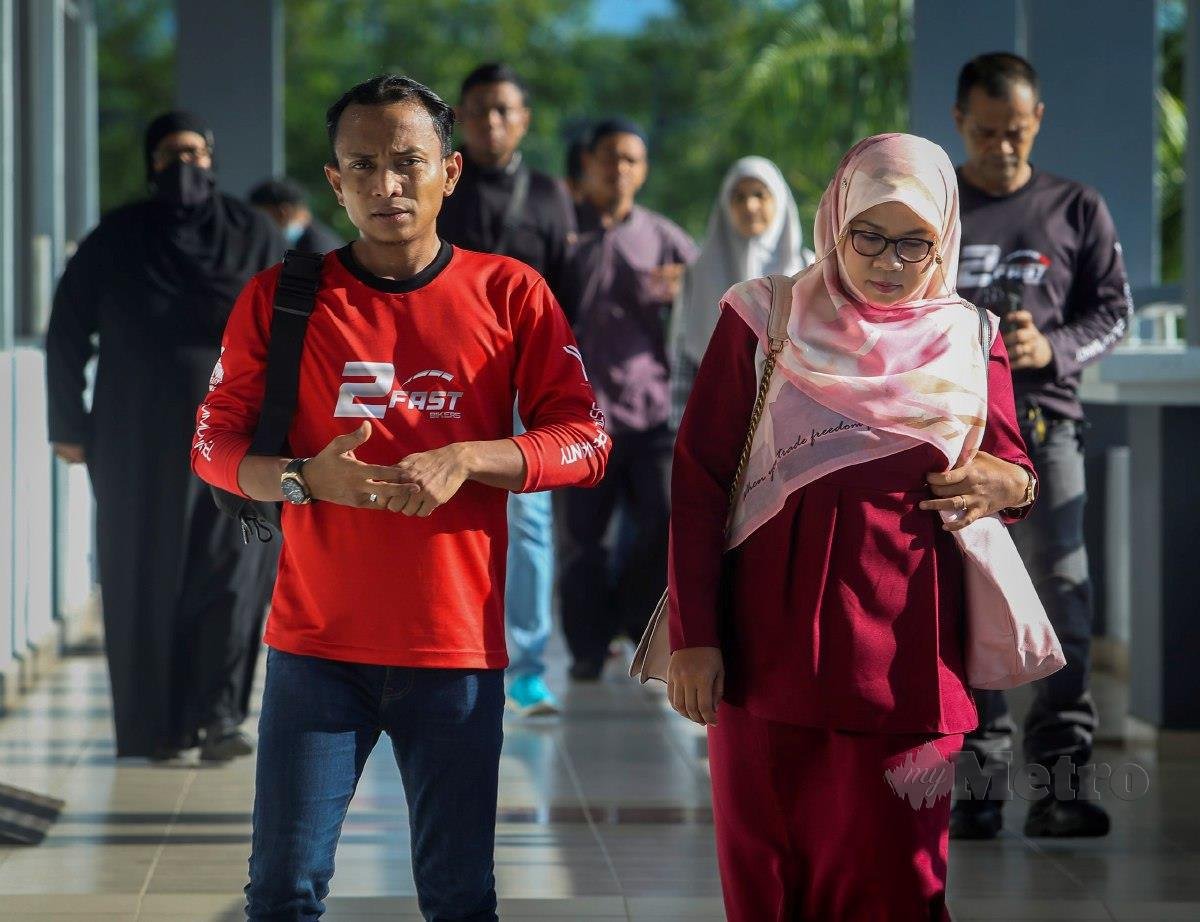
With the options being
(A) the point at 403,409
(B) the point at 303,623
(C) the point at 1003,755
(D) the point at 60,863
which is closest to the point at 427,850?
(B) the point at 303,623

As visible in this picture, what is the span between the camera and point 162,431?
615cm

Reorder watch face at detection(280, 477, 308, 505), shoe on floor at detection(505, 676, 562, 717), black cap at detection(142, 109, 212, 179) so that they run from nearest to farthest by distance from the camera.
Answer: watch face at detection(280, 477, 308, 505)
black cap at detection(142, 109, 212, 179)
shoe on floor at detection(505, 676, 562, 717)

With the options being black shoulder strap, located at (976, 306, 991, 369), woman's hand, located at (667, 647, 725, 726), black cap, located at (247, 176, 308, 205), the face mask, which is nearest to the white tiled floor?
woman's hand, located at (667, 647, 725, 726)

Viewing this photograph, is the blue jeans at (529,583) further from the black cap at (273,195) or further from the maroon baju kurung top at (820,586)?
the maroon baju kurung top at (820,586)

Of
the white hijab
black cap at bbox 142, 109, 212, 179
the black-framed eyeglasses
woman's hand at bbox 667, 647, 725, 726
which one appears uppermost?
black cap at bbox 142, 109, 212, 179

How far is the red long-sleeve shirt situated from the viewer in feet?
10.0

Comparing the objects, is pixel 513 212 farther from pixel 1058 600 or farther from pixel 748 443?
pixel 748 443

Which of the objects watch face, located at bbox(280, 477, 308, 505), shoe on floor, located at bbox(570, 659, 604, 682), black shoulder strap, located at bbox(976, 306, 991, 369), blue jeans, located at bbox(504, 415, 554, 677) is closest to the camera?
watch face, located at bbox(280, 477, 308, 505)

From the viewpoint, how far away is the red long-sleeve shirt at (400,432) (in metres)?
3.05

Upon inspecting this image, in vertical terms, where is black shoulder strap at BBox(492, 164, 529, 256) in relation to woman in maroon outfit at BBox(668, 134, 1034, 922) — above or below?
above

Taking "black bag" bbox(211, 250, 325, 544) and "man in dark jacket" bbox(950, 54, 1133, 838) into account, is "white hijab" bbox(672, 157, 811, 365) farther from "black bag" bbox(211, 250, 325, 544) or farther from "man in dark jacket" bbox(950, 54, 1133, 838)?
"black bag" bbox(211, 250, 325, 544)

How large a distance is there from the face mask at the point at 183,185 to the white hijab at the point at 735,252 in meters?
2.13

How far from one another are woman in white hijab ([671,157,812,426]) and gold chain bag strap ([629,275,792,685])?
4.33 metres

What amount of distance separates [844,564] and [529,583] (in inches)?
171
